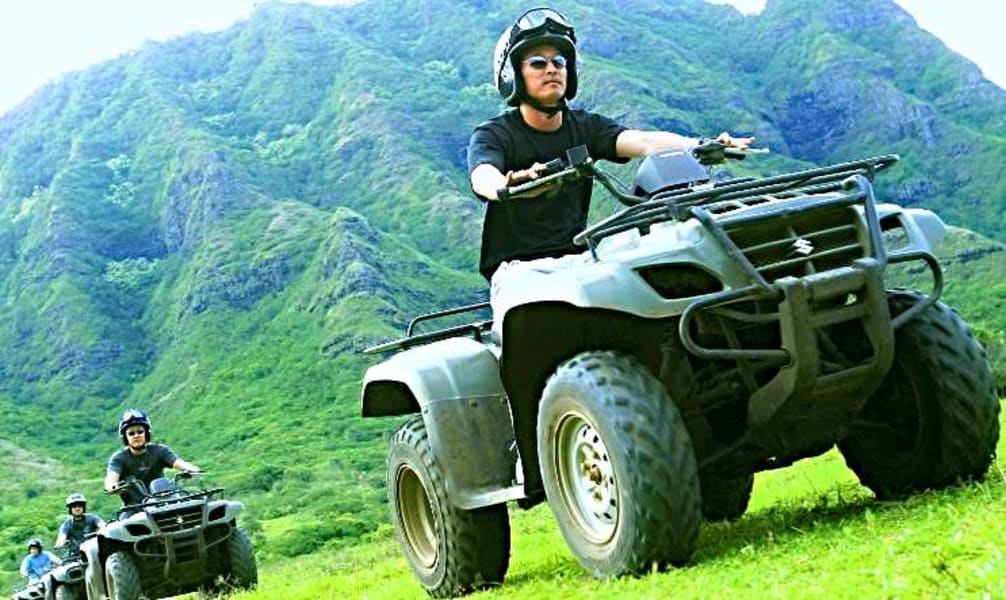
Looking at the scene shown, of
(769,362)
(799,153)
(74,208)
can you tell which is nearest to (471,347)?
(769,362)

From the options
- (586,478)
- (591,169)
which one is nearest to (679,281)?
(591,169)

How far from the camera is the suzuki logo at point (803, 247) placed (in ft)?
18.2

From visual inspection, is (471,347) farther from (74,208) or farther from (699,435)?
(74,208)

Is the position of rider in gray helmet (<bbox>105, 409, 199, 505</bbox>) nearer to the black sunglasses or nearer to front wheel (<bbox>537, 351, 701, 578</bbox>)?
the black sunglasses

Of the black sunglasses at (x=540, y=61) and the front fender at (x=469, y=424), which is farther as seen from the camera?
the black sunglasses at (x=540, y=61)

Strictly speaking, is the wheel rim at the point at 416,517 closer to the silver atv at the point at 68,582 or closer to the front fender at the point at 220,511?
the front fender at the point at 220,511

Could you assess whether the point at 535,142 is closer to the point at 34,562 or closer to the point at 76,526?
the point at 76,526

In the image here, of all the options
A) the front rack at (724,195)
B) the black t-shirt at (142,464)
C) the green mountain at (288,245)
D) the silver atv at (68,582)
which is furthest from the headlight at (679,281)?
the green mountain at (288,245)

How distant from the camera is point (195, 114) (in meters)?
198

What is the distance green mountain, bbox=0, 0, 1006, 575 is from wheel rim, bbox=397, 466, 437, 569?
213 ft

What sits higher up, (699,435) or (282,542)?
(699,435)

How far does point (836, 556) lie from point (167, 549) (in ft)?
35.6

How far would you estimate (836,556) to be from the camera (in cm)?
476

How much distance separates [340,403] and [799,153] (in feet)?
305
